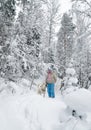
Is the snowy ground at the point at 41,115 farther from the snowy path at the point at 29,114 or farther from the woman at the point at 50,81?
the woman at the point at 50,81

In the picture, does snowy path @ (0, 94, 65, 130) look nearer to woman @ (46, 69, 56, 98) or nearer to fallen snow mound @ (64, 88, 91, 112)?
fallen snow mound @ (64, 88, 91, 112)

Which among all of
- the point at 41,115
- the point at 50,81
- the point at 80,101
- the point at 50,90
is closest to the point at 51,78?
the point at 50,81

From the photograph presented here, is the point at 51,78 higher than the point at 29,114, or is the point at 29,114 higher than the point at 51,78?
the point at 51,78

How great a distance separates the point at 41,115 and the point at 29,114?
1.27ft

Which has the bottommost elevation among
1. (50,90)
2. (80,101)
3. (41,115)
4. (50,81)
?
(50,90)

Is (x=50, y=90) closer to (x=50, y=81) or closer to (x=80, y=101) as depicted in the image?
(x=50, y=81)

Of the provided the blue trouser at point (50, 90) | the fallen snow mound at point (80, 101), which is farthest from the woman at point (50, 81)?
the fallen snow mound at point (80, 101)

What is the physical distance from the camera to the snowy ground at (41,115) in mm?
8562

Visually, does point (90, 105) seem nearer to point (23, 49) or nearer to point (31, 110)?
point (31, 110)

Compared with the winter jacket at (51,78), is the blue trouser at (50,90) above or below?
below

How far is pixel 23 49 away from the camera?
47.0ft

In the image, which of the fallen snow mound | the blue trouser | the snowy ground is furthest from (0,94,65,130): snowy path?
the blue trouser

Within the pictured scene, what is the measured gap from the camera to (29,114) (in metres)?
9.31

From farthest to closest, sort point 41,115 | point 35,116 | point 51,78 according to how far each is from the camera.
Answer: point 51,78
point 41,115
point 35,116
